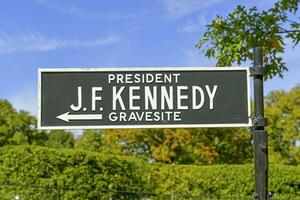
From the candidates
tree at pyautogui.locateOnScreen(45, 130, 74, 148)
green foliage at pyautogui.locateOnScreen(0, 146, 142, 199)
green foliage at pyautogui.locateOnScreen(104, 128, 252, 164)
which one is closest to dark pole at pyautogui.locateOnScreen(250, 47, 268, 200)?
green foliage at pyautogui.locateOnScreen(0, 146, 142, 199)

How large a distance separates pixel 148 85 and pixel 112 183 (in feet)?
43.8

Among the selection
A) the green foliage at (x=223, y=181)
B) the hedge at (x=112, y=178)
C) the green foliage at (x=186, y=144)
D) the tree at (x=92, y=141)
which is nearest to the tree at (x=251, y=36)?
the hedge at (x=112, y=178)

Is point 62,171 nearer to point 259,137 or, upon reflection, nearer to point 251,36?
point 251,36

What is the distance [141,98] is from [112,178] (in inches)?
527

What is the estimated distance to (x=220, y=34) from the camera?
6.27 metres

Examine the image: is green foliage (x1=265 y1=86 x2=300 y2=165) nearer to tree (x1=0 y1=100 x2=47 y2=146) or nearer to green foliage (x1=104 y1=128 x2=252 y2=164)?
green foliage (x1=104 y1=128 x2=252 y2=164)

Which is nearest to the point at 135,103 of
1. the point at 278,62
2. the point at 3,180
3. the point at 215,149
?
the point at 278,62

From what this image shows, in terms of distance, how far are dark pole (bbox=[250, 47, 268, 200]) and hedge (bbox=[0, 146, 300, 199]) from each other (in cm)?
1182

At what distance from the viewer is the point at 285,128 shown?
33.4 m

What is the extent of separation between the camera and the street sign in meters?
2.31

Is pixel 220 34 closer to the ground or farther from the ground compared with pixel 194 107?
farther from the ground

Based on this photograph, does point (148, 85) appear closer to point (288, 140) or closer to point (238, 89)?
point (238, 89)

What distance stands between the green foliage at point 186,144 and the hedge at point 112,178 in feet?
39.4

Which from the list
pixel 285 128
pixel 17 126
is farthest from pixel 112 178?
pixel 17 126
